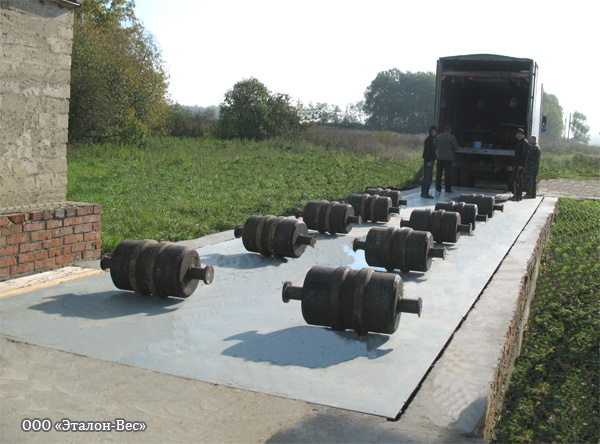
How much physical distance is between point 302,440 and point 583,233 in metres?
10.2

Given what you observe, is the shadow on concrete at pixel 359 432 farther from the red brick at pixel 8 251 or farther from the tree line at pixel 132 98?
the tree line at pixel 132 98

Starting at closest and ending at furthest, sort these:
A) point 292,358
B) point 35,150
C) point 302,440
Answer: point 302,440
point 292,358
point 35,150

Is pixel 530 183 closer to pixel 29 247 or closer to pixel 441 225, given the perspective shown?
pixel 441 225

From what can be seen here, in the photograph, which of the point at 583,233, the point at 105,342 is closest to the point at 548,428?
the point at 105,342

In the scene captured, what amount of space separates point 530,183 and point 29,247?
42.2ft

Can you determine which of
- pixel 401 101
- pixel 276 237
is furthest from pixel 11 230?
pixel 401 101

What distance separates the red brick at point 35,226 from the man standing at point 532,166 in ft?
40.5

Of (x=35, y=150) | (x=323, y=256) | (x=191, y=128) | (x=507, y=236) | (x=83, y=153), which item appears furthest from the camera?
(x=191, y=128)

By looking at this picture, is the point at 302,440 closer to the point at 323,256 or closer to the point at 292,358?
the point at 292,358

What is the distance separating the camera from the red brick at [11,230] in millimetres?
5984

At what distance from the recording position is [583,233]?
11.8 metres

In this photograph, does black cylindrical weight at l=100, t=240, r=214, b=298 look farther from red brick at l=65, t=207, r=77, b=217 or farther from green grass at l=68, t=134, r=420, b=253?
green grass at l=68, t=134, r=420, b=253

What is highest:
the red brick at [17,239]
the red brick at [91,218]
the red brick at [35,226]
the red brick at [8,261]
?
the red brick at [91,218]

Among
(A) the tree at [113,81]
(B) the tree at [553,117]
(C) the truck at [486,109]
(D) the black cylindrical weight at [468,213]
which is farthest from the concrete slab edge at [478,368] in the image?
(B) the tree at [553,117]
